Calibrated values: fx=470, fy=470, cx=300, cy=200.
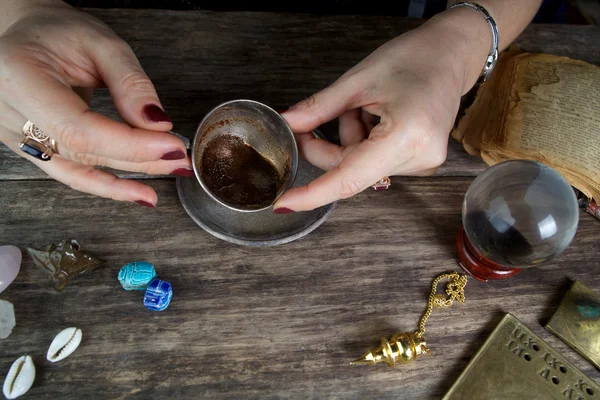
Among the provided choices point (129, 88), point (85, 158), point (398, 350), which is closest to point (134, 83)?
point (129, 88)

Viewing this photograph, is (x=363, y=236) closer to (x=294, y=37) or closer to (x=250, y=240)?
(x=250, y=240)

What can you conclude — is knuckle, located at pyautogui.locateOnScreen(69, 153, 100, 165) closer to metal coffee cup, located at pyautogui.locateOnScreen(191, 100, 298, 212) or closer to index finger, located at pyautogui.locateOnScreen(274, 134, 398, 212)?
metal coffee cup, located at pyautogui.locateOnScreen(191, 100, 298, 212)

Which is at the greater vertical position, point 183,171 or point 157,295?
point 183,171

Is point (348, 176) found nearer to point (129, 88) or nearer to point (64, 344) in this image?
point (129, 88)

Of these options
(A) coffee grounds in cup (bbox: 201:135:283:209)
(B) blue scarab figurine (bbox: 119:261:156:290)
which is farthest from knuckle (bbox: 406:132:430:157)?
(B) blue scarab figurine (bbox: 119:261:156:290)

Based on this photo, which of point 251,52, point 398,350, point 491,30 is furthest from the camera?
point 251,52

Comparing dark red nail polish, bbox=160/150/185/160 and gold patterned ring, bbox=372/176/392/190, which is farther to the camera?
gold patterned ring, bbox=372/176/392/190
